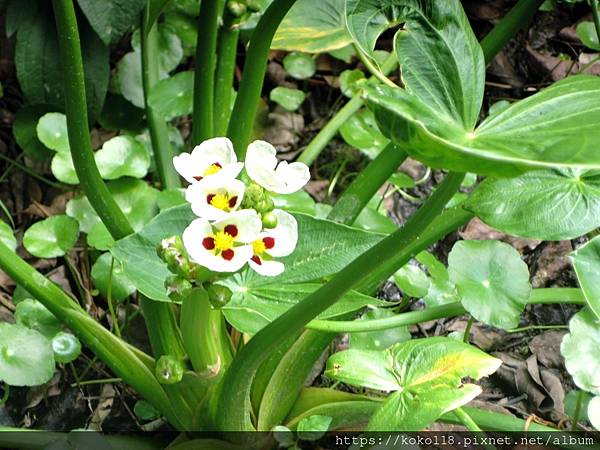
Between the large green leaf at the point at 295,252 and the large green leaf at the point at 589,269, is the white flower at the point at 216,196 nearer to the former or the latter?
the large green leaf at the point at 295,252

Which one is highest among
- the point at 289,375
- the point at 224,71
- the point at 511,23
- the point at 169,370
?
the point at 511,23

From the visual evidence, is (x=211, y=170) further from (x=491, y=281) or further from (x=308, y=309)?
(x=491, y=281)

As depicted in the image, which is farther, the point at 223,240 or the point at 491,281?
the point at 491,281

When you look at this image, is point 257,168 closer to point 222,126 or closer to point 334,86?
point 222,126

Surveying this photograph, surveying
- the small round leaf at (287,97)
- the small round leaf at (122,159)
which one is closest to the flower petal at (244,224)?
the small round leaf at (122,159)

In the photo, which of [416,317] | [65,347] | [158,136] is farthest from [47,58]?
[416,317]

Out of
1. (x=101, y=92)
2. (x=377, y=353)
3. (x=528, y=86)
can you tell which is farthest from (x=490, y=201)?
(x=528, y=86)
